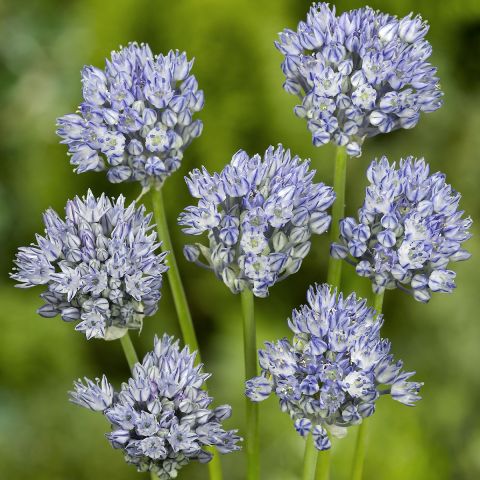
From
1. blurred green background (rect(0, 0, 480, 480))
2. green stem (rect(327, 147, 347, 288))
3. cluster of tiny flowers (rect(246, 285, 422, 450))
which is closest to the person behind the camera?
cluster of tiny flowers (rect(246, 285, 422, 450))

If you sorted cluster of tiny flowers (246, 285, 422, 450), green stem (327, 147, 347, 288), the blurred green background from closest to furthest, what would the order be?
cluster of tiny flowers (246, 285, 422, 450), green stem (327, 147, 347, 288), the blurred green background

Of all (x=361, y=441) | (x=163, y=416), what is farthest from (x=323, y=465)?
(x=163, y=416)

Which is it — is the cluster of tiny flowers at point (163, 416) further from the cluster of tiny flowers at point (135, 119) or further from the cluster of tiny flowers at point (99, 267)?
the cluster of tiny flowers at point (135, 119)

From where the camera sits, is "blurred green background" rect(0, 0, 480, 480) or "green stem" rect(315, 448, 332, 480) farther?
"blurred green background" rect(0, 0, 480, 480)

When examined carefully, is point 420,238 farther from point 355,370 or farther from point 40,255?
point 40,255

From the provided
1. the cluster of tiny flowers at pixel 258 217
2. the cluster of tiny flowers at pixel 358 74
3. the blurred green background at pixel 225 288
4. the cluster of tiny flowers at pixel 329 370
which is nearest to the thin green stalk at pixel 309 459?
the cluster of tiny flowers at pixel 329 370

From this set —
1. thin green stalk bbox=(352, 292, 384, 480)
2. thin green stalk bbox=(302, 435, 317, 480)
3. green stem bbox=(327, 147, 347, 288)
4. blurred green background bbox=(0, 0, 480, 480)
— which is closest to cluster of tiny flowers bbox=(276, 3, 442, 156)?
green stem bbox=(327, 147, 347, 288)

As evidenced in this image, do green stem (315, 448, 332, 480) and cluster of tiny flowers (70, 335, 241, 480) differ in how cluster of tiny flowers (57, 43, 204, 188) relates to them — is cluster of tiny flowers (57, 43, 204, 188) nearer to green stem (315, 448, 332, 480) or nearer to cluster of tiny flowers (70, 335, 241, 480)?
cluster of tiny flowers (70, 335, 241, 480)
